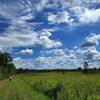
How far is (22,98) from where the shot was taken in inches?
1049

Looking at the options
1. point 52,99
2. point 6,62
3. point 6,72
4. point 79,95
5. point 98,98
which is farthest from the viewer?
point 6,62

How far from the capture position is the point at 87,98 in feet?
69.3

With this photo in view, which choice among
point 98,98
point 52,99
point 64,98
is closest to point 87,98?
point 98,98

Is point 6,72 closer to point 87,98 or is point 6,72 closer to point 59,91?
point 59,91

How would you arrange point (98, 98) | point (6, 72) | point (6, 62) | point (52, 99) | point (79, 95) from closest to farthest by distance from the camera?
1. point (98, 98)
2. point (79, 95)
3. point (52, 99)
4. point (6, 72)
5. point (6, 62)

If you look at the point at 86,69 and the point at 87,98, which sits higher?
the point at 86,69

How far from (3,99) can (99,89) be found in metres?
8.93

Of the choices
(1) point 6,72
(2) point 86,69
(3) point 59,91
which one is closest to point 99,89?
(3) point 59,91

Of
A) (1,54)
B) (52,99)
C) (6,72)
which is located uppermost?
(1,54)

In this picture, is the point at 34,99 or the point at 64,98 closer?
the point at 64,98

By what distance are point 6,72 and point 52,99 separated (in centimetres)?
7216

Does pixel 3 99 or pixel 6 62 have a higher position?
pixel 6 62

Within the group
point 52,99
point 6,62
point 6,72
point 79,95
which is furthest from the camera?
point 6,62

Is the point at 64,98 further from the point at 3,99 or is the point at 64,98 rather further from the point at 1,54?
the point at 1,54
